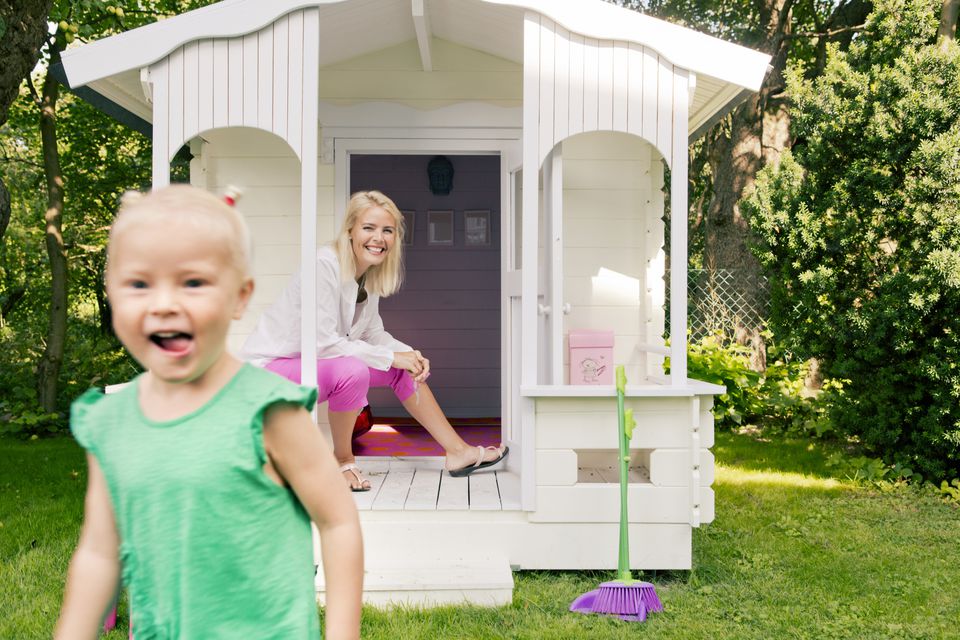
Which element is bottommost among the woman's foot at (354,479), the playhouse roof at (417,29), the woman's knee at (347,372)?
the woman's foot at (354,479)

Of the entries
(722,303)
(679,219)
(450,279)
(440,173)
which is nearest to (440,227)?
(450,279)

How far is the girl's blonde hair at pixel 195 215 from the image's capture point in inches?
41.2

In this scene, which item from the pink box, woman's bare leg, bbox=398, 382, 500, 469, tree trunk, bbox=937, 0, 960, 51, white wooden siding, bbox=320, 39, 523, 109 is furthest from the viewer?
tree trunk, bbox=937, 0, 960, 51

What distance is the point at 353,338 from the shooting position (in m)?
4.79

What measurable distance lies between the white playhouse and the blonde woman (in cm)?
27

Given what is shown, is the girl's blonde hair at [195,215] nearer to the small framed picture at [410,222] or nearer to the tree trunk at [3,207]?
the tree trunk at [3,207]

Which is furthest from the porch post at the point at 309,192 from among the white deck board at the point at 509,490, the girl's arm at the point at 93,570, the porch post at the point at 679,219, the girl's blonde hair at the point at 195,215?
the girl's blonde hair at the point at 195,215

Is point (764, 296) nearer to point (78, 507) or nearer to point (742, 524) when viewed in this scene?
point (742, 524)

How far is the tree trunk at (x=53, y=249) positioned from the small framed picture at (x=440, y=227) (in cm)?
380

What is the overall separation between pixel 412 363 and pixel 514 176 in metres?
Result: 1.29

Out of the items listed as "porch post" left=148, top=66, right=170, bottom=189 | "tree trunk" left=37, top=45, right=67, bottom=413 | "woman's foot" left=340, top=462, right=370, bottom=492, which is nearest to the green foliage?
"woman's foot" left=340, top=462, right=370, bottom=492

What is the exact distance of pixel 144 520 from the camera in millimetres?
1135

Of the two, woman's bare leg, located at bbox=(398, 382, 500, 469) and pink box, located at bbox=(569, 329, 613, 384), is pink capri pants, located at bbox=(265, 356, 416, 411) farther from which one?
pink box, located at bbox=(569, 329, 613, 384)

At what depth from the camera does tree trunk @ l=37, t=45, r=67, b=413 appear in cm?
899
